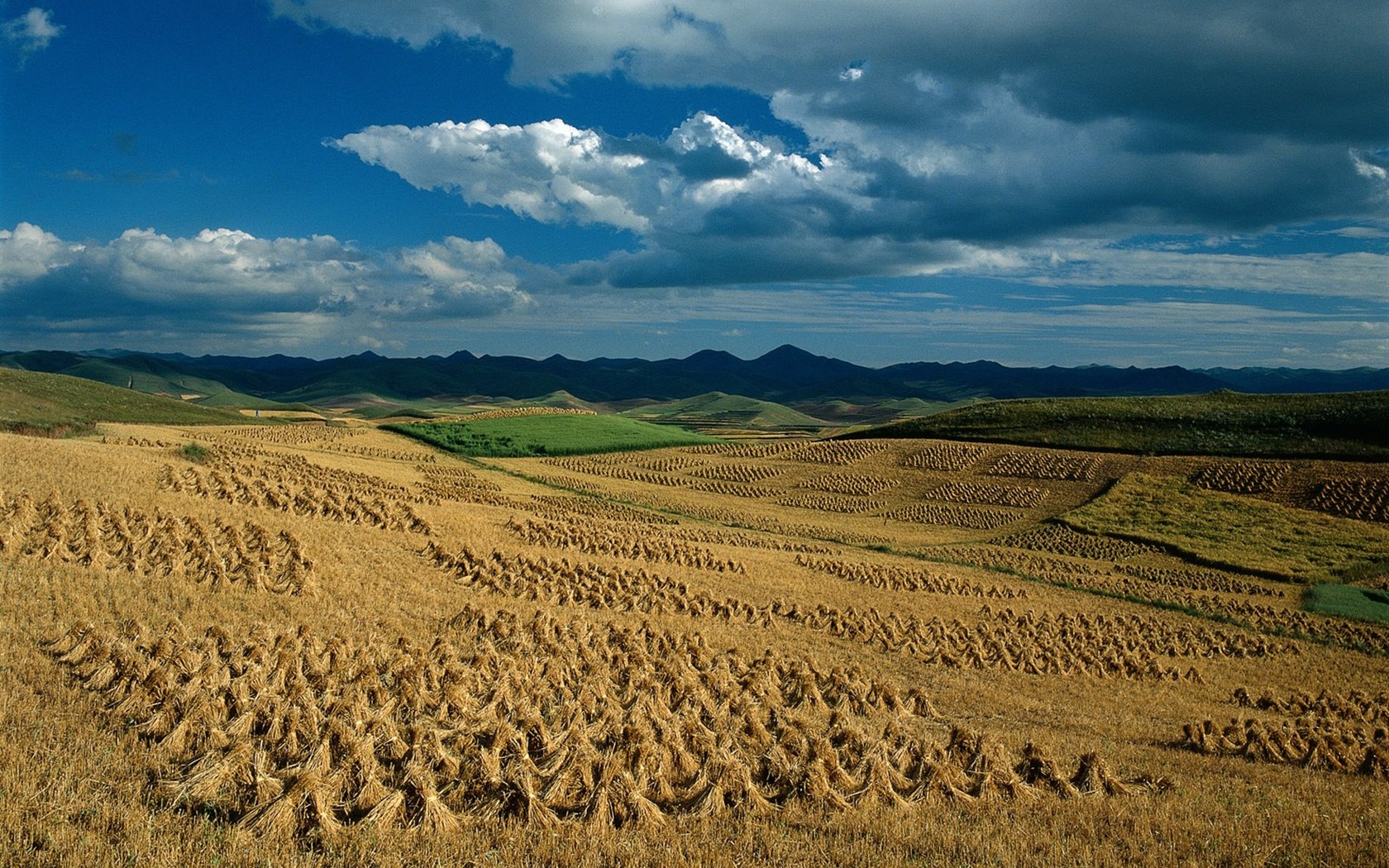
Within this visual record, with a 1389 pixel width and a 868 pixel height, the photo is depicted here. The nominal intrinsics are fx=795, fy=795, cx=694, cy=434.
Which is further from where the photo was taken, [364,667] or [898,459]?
[898,459]

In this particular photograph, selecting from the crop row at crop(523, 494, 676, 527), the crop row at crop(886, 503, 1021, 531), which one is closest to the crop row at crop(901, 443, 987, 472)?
the crop row at crop(886, 503, 1021, 531)

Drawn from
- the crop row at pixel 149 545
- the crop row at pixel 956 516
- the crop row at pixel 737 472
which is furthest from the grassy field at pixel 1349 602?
the crop row at pixel 737 472

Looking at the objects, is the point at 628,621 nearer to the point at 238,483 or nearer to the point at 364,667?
the point at 364,667

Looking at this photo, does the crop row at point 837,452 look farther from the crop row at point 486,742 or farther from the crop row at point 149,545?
the crop row at point 486,742

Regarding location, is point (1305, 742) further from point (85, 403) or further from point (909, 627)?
point (85, 403)

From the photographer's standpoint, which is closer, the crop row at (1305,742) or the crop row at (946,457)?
the crop row at (1305,742)

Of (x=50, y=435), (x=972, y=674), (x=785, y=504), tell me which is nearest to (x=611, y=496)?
(x=785, y=504)
